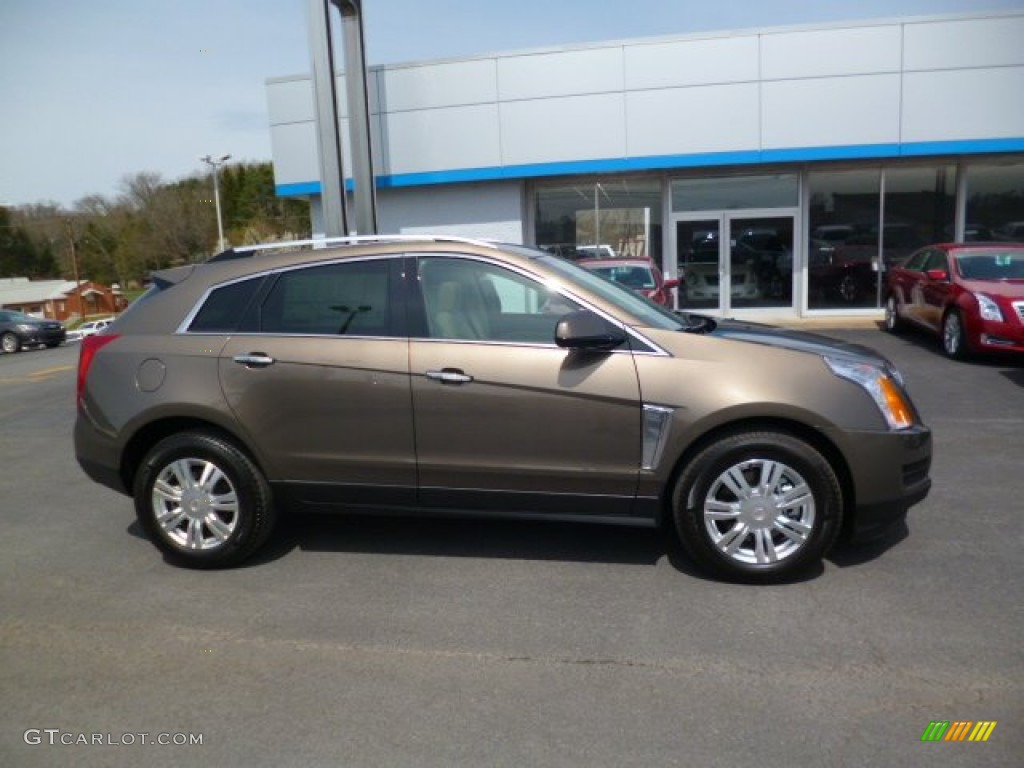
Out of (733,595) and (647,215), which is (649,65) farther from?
(733,595)

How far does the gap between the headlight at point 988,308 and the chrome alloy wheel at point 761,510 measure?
25.6 feet

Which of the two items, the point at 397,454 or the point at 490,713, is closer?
the point at 490,713

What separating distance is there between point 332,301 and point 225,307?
0.65 meters

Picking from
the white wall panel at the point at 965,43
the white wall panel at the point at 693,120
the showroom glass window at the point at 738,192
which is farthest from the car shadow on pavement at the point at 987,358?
the white wall panel at the point at 965,43

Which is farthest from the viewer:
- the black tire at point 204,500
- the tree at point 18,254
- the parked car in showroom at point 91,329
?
the tree at point 18,254

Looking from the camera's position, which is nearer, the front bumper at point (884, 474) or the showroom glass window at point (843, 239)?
the front bumper at point (884, 474)

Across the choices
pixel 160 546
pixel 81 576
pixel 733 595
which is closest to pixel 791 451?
pixel 733 595

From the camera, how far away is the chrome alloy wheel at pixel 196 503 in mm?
4535

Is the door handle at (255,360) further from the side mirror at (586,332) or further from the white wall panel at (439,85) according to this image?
the white wall panel at (439,85)

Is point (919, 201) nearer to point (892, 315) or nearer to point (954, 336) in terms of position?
point (892, 315)

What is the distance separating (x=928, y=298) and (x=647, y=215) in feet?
22.8

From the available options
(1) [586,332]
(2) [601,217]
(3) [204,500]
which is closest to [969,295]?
(2) [601,217]

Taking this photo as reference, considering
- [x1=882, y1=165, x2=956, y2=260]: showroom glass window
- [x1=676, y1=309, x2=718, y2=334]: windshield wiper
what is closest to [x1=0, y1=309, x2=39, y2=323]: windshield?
[x1=882, y1=165, x2=956, y2=260]: showroom glass window

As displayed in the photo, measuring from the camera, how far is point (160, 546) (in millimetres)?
4656
